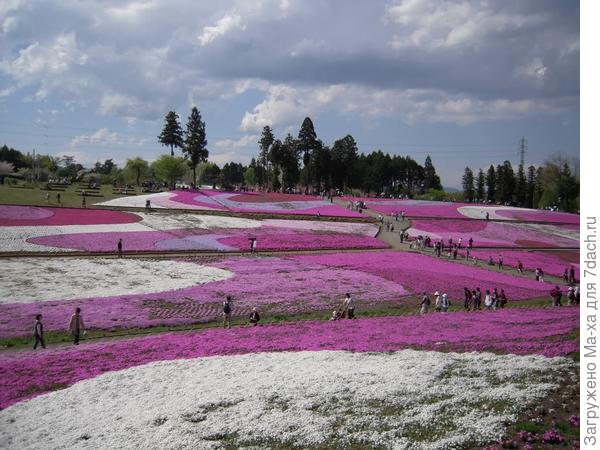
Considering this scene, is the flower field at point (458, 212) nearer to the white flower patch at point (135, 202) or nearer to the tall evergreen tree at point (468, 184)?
the white flower patch at point (135, 202)

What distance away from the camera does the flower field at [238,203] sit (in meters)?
74.7

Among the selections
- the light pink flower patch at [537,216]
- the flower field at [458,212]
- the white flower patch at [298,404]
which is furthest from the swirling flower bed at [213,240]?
the light pink flower patch at [537,216]

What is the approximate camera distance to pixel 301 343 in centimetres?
2128

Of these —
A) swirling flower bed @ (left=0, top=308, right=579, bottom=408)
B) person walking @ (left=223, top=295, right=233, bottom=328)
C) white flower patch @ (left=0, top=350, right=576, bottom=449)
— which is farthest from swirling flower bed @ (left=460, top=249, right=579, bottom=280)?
white flower patch @ (left=0, top=350, right=576, bottom=449)

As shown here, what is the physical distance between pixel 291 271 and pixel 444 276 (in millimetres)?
12774

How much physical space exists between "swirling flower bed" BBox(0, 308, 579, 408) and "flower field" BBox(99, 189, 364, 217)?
50.7 metres

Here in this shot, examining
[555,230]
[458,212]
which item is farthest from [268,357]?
[458,212]

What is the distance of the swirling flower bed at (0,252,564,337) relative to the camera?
1092 inches

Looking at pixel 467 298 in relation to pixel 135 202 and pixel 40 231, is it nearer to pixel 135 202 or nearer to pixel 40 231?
pixel 40 231

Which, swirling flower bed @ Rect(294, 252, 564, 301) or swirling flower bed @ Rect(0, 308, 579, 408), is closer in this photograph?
swirling flower bed @ Rect(0, 308, 579, 408)

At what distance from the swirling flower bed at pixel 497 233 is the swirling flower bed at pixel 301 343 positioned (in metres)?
40.3

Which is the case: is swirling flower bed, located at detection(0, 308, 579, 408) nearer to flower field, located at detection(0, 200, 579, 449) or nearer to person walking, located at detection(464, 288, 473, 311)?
flower field, located at detection(0, 200, 579, 449)
